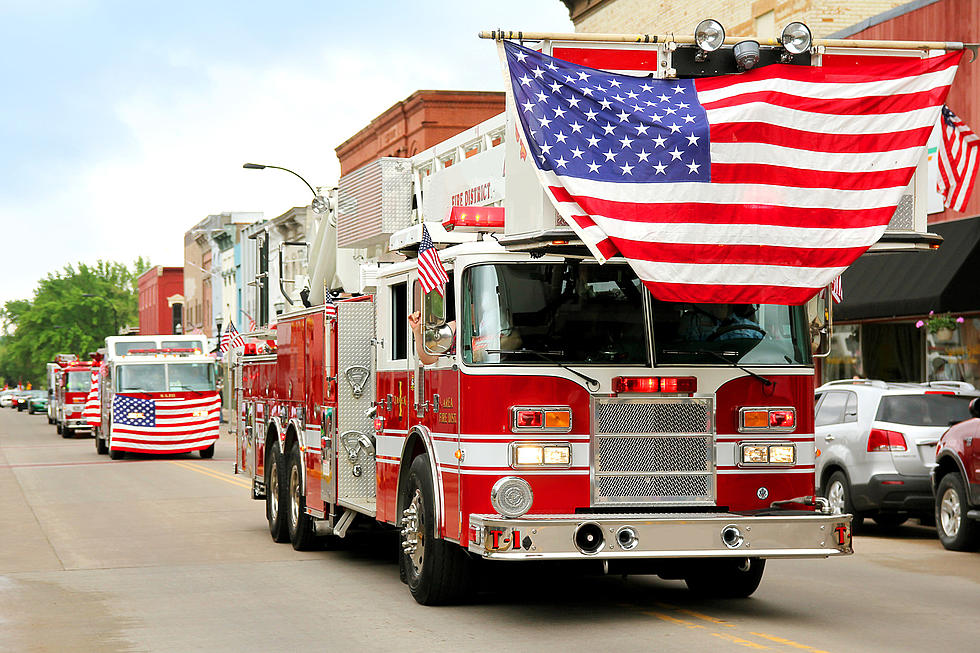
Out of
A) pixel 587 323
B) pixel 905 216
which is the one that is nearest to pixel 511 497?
pixel 587 323

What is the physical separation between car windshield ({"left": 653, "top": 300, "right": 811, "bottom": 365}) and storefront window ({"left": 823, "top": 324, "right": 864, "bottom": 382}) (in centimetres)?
1744

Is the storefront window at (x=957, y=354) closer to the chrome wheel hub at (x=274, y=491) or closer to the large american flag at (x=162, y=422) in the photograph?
the chrome wheel hub at (x=274, y=491)

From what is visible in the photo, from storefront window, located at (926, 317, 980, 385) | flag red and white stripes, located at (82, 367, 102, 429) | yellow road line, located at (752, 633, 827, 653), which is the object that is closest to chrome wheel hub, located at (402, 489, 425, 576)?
yellow road line, located at (752, 633, 827, 653)

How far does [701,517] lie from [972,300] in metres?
14.5

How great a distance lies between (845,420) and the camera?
17531mm

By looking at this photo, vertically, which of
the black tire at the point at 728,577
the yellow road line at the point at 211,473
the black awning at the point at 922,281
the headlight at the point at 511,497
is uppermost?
the black awning at the point at 922,281

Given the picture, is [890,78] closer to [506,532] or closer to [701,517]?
[701,517]

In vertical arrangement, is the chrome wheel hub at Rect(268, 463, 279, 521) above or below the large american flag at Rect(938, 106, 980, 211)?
below

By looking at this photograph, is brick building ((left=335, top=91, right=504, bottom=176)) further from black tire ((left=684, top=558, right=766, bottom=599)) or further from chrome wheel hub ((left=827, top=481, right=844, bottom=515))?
black tire ((left=684, top=558, right=766, bottom=599))

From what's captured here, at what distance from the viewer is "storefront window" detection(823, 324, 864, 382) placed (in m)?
27.8

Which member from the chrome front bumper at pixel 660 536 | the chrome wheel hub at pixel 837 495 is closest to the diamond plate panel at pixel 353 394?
the chrome front bumper at pixel 660 536

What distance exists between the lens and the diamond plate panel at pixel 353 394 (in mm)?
12883

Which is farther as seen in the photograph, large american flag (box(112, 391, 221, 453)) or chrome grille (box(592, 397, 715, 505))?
large american flag (box(112, 391, 221, 453))

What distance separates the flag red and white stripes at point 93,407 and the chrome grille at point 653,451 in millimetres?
31238
